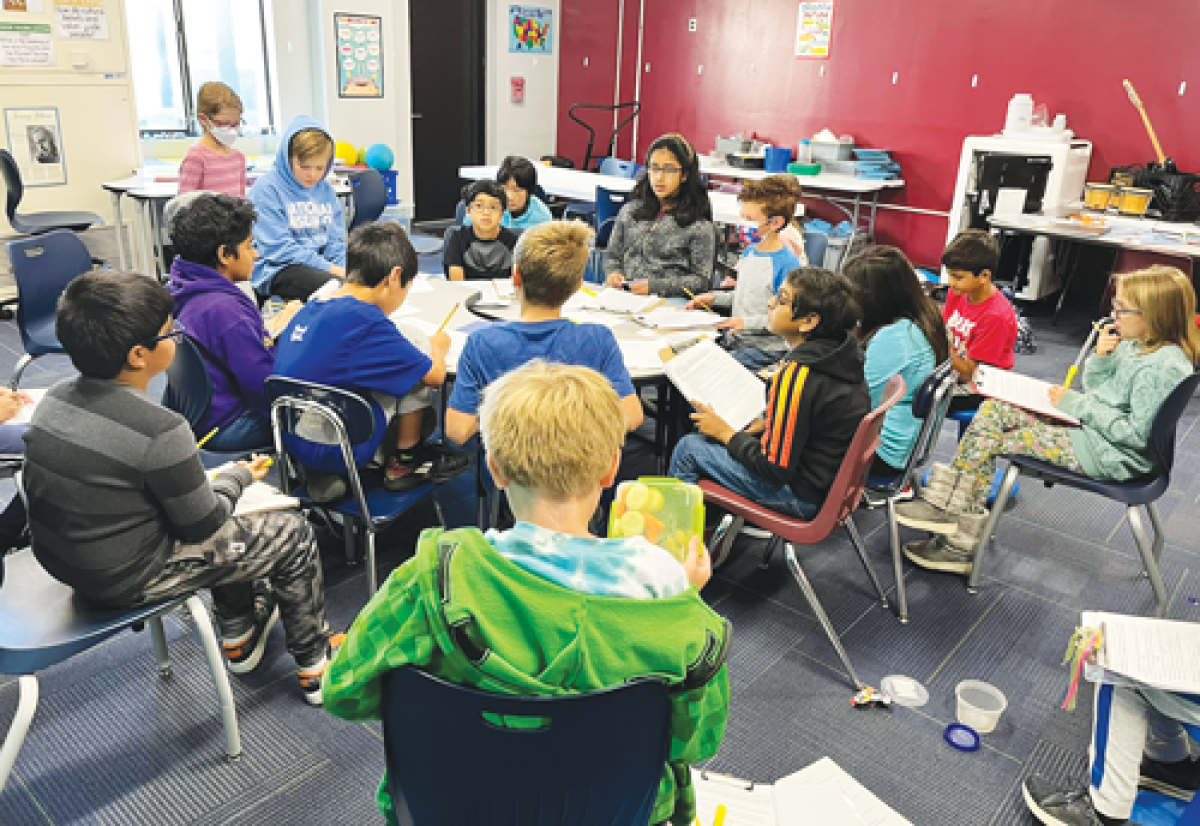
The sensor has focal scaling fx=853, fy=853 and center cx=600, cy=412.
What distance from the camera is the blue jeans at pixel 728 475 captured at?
2395 mm

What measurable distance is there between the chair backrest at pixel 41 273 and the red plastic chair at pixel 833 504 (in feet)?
8.78

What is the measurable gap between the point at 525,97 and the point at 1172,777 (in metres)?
8.40

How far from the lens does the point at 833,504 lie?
222cm

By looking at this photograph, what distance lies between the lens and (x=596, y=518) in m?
2.97

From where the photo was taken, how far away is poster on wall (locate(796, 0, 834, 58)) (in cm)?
739

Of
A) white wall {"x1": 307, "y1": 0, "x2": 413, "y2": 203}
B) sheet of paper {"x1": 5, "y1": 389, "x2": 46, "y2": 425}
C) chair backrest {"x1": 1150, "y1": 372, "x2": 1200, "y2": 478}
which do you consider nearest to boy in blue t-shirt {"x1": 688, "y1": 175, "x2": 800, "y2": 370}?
chair backrest {"x1": 1150, "y1": 372, "x2": 1200, "y2": 478}

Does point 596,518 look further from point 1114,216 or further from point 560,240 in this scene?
point 1114,216

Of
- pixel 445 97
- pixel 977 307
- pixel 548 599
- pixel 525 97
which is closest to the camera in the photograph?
pixel 548 599

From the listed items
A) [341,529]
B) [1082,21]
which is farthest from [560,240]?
[1082,21]

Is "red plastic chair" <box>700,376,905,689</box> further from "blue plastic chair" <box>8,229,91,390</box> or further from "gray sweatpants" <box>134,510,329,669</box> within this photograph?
"blue plastic chair" <box>8,229,91,390</box>

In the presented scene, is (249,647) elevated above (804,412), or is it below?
below

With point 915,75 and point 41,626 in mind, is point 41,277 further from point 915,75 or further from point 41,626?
point 915,75

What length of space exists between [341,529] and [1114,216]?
5.62 meters

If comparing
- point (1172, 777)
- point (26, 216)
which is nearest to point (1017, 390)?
point (1172, 777)
